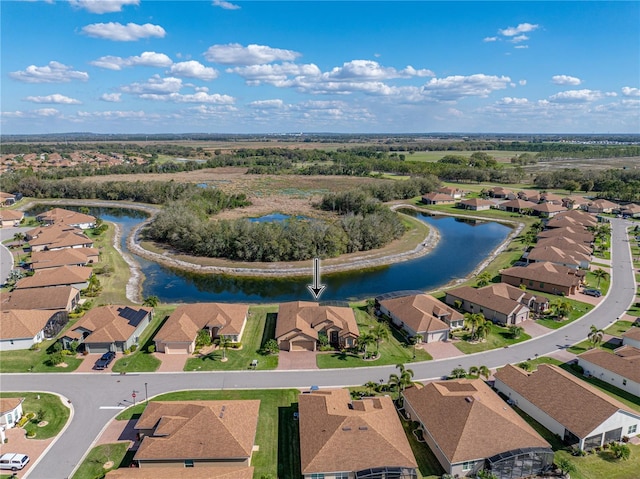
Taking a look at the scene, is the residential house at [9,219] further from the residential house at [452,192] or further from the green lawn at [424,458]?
the residential house at [452,192]

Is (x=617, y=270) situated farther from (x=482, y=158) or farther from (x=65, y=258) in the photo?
(x=482, y=158)

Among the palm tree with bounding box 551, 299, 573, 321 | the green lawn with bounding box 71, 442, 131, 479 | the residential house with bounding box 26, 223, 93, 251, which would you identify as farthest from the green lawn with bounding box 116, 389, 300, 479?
the residential house with bounding box 26, 223, 93, 251

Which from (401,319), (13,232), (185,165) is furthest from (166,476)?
(185,165)

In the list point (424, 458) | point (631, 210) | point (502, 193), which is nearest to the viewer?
point (424, 458)

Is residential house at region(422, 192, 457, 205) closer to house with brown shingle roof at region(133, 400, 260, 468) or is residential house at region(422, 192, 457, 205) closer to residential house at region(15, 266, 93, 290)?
residential house at region(15, 266, 93, 290)

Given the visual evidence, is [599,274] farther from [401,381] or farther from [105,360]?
[105,360]

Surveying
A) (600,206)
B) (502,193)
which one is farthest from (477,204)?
(600,206)
